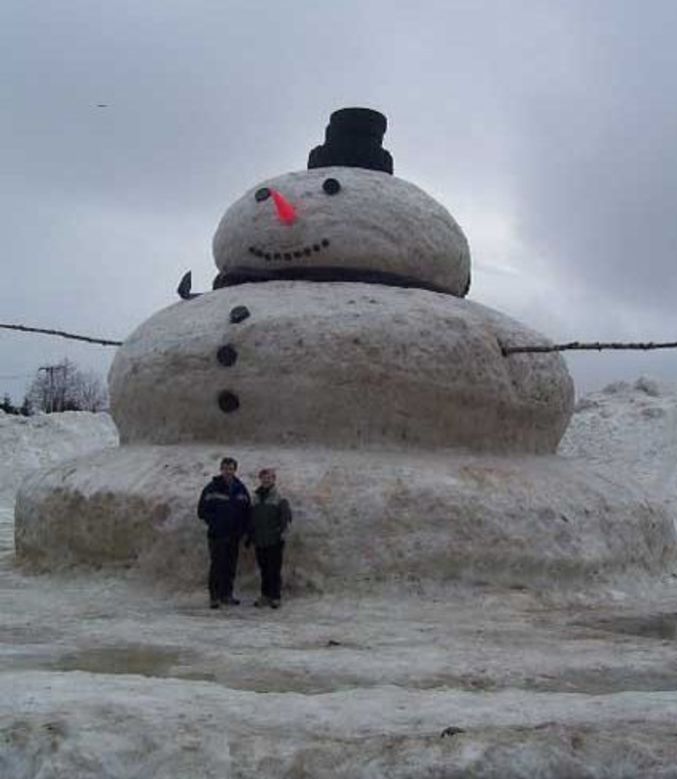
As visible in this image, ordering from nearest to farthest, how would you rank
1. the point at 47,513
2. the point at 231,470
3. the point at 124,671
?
the point at 124,671
the point at 231,470
the point at 47,513

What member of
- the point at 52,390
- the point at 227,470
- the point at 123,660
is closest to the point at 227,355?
the point at 227,470

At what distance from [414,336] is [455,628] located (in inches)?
103

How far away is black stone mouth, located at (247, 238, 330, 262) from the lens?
9414mm

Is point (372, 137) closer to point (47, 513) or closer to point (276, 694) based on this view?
point (47, 513)

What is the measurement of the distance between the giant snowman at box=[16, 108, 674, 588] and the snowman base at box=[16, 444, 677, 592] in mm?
15

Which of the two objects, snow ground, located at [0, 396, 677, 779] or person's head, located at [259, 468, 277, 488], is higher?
person's head, located at [259, 468, 277, 488]

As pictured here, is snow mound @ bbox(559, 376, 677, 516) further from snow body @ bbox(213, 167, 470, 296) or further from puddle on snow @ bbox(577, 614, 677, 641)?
puddle on snow @ bbox(577, 614, 677, 641)

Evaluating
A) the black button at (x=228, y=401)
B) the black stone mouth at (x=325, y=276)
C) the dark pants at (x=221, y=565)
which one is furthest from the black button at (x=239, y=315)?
the dark pants at (x=221, y=565)

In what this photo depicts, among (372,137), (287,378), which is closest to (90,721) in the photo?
(287,378)

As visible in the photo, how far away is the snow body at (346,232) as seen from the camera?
9445mm

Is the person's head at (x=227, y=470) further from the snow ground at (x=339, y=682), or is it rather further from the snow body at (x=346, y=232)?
the snow body at (x=346, y=232)

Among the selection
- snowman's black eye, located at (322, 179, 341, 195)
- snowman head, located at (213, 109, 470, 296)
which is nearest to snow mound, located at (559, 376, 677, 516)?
snowman head, located at (213, 109, 470, 296)

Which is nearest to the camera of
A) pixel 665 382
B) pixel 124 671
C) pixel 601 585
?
pixel 124 671

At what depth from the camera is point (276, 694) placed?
4625mm
